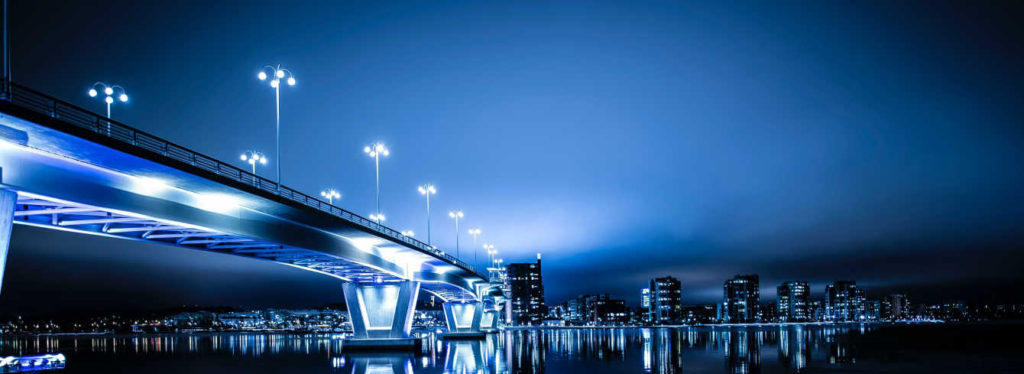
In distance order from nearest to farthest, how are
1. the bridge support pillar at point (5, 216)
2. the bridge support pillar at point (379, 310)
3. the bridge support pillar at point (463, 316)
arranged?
the bridge support pillar at point (5, 216), the bridge support pillar at point (379, 310), the bridge support pillar at point (463, 316)

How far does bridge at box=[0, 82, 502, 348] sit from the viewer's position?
18391 millimetres

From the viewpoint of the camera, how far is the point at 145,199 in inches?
923

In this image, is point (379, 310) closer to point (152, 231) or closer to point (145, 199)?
point (152, 231)

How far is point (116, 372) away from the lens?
36.2 m

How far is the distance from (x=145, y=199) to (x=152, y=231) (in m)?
6.34

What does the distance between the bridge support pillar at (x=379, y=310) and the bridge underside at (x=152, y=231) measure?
6.18 metres

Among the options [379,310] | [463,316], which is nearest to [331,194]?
[379,310]

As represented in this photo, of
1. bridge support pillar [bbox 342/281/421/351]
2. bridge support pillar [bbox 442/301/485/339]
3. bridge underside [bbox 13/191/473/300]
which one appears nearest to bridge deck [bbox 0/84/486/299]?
bridge underside [bbox 13/191/473/300]

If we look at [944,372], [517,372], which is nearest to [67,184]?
[517,372]

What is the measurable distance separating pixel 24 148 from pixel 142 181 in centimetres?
466

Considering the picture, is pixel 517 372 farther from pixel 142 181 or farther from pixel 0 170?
pixel 0 170

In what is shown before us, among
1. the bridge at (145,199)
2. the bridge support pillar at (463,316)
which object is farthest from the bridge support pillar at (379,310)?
the bridge support pillar at (463,316)

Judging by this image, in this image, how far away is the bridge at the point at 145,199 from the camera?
18.4m

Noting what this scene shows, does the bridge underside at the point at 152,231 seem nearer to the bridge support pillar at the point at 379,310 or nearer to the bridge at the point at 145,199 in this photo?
the bridge at the point at 145,199
